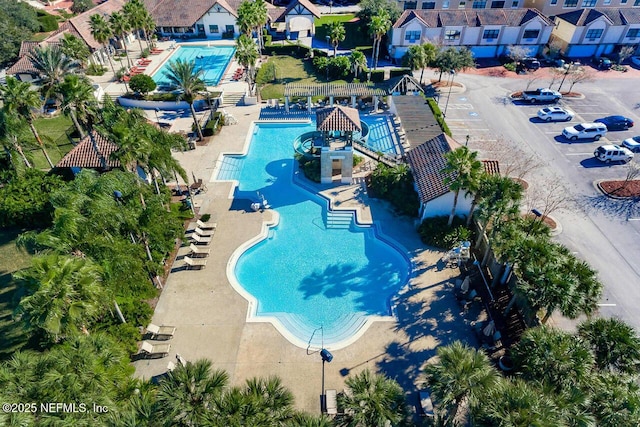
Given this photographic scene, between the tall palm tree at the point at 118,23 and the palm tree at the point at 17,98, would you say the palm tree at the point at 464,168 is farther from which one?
the tall palm tree at the point at 118,23

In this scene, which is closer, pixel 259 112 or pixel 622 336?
pixel 622 336

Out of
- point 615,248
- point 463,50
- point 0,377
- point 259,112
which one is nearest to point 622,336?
point 615,248

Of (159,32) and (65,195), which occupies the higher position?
(65,195)

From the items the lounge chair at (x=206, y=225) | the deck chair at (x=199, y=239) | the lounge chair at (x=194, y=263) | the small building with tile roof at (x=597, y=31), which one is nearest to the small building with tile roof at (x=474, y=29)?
the small building with tile roof at (x=597, y=31)

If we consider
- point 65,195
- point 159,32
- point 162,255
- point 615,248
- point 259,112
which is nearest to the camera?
point 65,195

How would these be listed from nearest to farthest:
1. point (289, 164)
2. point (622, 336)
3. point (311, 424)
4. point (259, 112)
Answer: point (311, 424), point (622, 336), point (289, 164), point (259, 112)

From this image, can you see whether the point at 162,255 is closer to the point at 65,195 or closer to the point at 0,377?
the point at 65,195

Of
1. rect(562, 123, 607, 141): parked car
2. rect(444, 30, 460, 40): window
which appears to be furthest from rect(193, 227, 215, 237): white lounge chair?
rect(444, 30, 460, 40): window

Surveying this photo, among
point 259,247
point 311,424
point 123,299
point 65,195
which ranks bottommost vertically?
point 259,247
